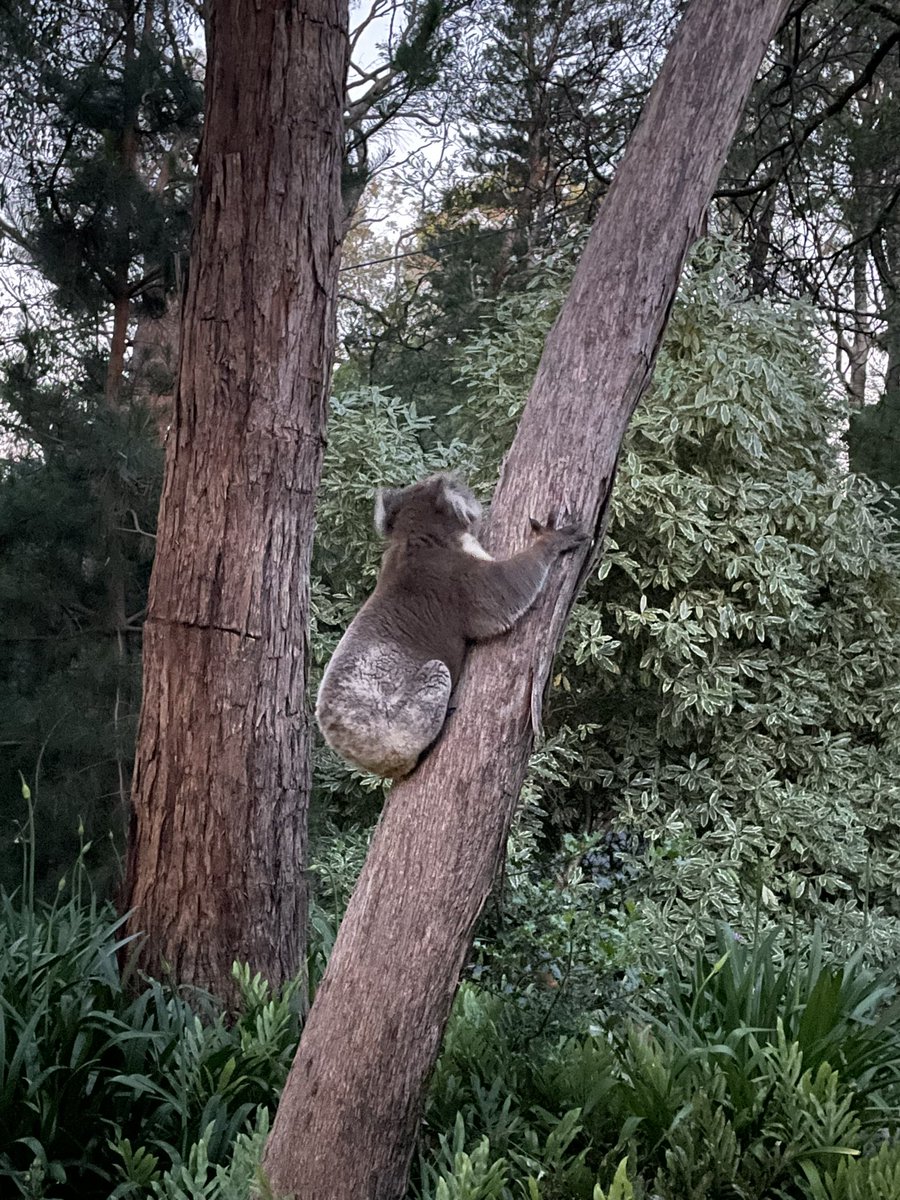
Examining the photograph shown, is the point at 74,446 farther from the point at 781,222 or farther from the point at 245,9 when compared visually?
the point at 781,222

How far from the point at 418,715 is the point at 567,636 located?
301cm

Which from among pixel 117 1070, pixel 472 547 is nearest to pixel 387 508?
pixel 472 547

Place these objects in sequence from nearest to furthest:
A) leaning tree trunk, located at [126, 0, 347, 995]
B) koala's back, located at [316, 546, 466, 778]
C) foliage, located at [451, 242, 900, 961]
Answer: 1. koala's back, located at [316, 546, 466, 778]
2. leaning tree trunk, located at [126, 0, 347, 995]
3. foliage, located at [451, 242, 900, 961]

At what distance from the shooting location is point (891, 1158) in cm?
184

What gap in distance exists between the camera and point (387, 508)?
2525 mm

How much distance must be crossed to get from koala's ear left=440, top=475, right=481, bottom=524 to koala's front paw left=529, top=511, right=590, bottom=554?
371 millimetres

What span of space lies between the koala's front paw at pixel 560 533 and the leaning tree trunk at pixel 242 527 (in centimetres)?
91

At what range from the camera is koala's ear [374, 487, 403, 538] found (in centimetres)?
250

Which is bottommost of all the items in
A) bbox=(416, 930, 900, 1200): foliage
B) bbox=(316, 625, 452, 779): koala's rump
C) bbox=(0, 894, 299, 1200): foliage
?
bbox=(0, 894, 299, 1200): foliage

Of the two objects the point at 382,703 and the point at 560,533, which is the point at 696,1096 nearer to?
the point at 382,703

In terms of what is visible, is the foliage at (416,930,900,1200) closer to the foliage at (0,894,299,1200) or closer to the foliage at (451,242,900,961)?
the foliage at (0,894,299,1200)

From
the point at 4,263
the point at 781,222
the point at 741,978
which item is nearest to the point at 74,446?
the point at 4,263

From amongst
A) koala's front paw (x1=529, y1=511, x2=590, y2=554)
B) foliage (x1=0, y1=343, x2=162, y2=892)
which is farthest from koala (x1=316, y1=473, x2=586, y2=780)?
foliage (x1=0, y1=343, x2=162, y2=892)

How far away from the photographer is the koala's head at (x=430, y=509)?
2363 millimetres
